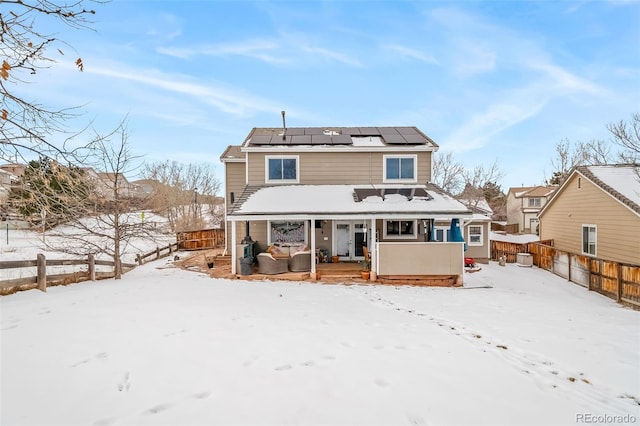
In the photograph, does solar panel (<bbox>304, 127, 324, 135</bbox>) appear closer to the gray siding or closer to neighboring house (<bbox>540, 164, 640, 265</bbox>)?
the gray siding

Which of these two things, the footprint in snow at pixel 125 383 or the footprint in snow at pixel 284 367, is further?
the footprint in snow at pixel 284 367

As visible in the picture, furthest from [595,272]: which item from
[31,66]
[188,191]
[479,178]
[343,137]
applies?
[188,191]

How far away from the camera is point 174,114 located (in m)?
21.2

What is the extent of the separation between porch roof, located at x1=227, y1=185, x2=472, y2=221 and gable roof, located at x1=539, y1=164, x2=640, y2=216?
7635 millimetres

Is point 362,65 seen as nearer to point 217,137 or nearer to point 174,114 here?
point 174,114

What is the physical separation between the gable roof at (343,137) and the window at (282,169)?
759 millimetres

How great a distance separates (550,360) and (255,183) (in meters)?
11.9

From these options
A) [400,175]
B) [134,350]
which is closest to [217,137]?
[400,175]

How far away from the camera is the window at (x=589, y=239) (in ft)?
47.4

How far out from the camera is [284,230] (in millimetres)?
12914

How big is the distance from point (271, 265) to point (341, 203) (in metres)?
3.64

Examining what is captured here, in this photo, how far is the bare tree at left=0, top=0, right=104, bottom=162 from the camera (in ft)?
10.2

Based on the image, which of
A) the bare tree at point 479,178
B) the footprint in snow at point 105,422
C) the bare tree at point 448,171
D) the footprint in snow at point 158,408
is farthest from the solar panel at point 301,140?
the bare tree at point 479,178

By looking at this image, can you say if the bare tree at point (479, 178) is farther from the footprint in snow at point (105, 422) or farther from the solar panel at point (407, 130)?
the footprint in snow at point (105, 422)
